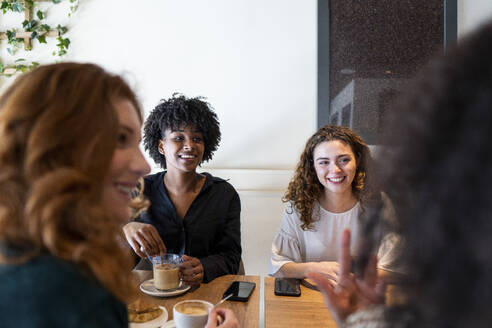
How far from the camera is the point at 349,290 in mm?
714

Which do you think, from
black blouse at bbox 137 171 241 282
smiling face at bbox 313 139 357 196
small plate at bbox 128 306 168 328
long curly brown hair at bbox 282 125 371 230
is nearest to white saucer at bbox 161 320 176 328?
small plate at bbox 128 306 168 328

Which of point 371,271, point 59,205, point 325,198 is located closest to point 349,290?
point 371,271

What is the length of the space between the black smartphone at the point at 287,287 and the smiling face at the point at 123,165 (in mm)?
667

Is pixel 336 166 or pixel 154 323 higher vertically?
pixel 336 166

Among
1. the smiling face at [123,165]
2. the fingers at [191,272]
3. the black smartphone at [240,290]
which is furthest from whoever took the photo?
the fingers at [191,272]

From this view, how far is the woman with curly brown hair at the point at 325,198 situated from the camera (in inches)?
62.2

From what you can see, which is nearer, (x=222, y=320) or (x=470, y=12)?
(x=222, y=320)

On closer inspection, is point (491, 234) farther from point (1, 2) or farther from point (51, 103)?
point (1, 2)

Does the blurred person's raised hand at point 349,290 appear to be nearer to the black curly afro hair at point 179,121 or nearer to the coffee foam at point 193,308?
the coffee foam at point 193,308

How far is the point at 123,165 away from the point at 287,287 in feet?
2.56


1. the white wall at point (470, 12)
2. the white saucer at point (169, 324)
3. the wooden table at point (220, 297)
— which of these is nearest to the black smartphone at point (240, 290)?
the wooden table at point (220, 297)

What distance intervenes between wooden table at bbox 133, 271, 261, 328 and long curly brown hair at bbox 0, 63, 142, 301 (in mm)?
513

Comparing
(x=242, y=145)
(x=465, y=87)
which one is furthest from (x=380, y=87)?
(x=465, y=87)

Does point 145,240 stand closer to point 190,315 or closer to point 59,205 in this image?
point 190,315
